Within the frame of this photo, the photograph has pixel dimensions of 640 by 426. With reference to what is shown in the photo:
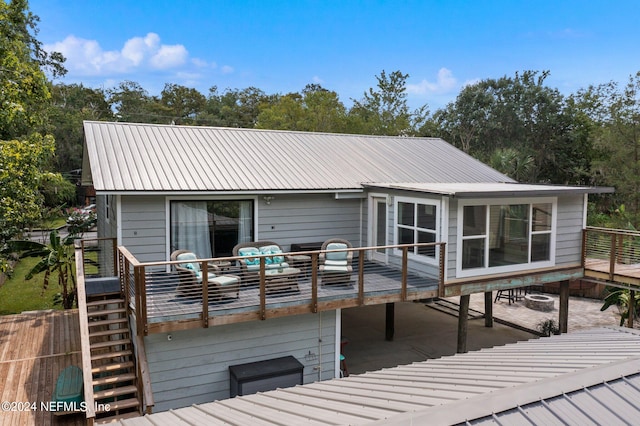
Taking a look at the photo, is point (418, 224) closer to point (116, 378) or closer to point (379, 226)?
point (379, 226)

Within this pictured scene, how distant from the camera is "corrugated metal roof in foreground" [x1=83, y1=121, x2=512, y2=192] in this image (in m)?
9.98

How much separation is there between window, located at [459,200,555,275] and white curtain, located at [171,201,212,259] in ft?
18.3

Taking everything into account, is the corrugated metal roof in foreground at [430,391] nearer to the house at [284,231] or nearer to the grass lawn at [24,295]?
the house at [284,231]

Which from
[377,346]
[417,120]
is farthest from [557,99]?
[377,346]

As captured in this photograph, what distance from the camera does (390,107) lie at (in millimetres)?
39594

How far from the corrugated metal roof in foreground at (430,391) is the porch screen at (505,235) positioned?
385 cm

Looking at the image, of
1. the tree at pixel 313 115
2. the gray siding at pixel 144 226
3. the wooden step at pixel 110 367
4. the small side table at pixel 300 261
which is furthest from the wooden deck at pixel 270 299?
the tree at pixel 313 115

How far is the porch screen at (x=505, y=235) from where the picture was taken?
33.4ft

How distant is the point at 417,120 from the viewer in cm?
4006

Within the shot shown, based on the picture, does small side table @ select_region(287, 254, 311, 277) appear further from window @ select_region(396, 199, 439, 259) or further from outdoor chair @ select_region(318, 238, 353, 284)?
window @ select_region(396, 199, 439, 259)

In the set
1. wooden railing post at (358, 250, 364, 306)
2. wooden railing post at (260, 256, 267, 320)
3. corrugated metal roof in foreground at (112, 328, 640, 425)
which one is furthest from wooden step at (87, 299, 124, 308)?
wooden railing post at (358, 250, 364, 306)

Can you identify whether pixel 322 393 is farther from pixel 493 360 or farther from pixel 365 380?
pixel 493 360

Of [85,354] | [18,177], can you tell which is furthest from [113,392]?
[18,177]

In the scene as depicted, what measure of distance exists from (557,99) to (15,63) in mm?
32893
